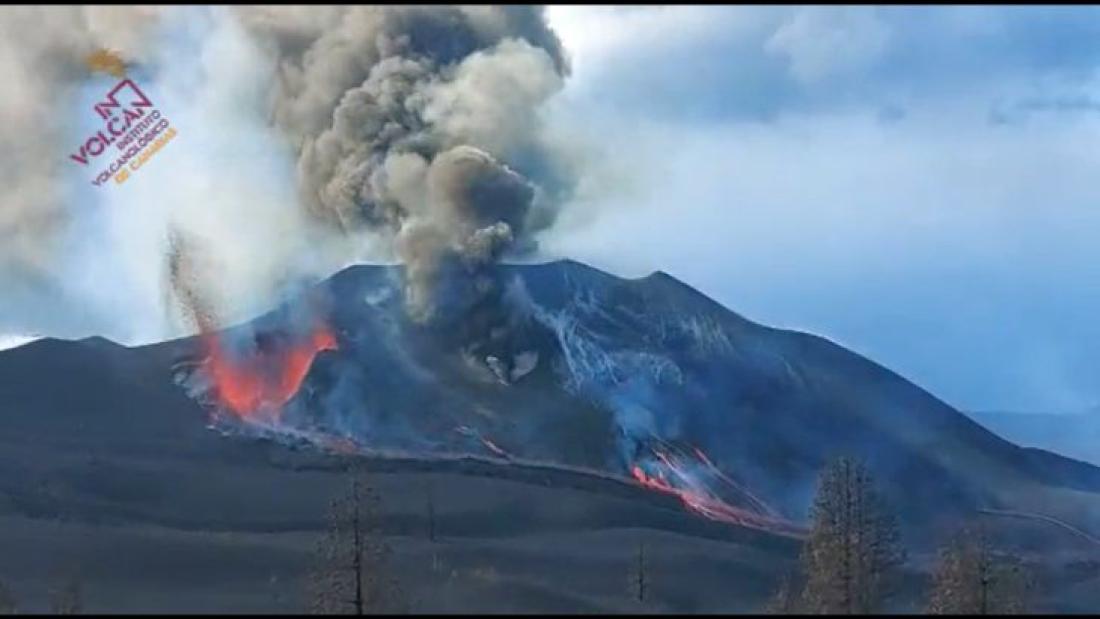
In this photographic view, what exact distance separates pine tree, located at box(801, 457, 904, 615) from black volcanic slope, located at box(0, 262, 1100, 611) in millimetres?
7536

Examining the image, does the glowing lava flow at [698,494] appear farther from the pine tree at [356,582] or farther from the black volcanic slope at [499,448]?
the pine tree at [356,582]

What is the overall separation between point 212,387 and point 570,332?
24.4m

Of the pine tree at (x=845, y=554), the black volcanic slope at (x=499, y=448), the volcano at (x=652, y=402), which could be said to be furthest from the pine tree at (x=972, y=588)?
the volcano at (x=652, y=402)

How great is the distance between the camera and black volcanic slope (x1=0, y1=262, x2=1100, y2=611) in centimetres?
7562

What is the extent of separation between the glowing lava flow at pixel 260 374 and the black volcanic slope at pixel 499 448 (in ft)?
4.85

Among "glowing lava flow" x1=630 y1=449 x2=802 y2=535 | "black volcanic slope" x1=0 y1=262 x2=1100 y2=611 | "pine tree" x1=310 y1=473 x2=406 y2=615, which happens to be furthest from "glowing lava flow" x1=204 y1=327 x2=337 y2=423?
"pine tree" x1=310 y1=473 x2=406 y2=615

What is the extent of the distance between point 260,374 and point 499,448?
2008 cm

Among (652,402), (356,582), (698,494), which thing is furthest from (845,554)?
(652,402)

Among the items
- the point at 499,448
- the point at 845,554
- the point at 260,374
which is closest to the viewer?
the point at 845,554

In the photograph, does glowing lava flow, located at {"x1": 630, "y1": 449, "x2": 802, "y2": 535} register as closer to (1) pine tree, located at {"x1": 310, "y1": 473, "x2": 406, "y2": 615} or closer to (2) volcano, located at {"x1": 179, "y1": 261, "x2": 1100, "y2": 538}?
(2) volcano, located at {"x1": 179, "y1": 261, "x2": 1100, "y2": 538}

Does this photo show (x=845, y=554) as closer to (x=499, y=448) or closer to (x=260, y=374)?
(x=499, y=448)

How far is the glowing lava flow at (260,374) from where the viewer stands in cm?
10819

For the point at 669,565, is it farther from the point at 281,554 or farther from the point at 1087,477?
the point at 1087,477

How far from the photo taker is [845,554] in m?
49.7
